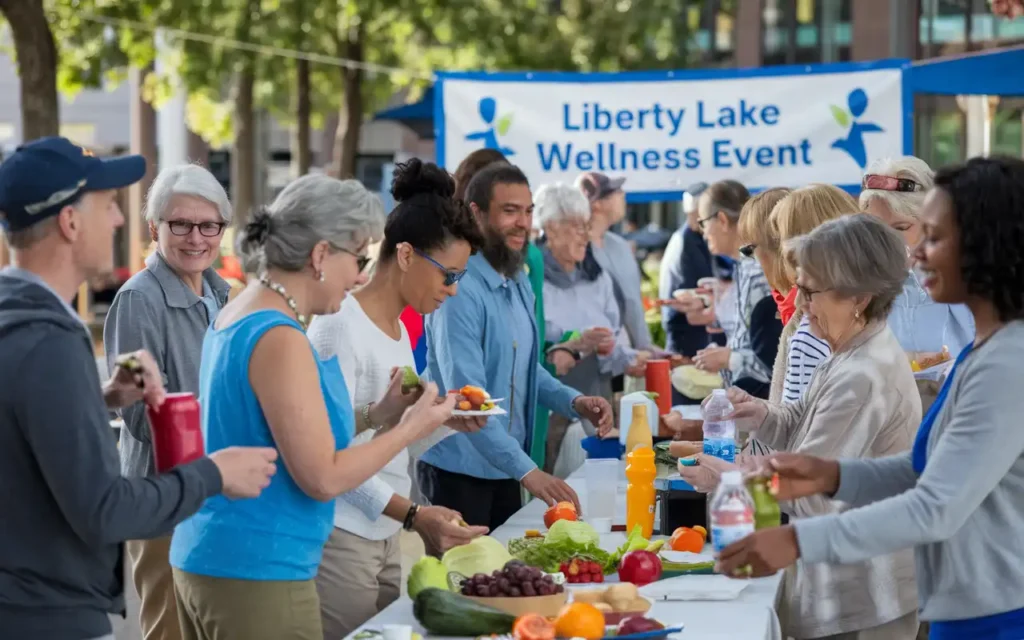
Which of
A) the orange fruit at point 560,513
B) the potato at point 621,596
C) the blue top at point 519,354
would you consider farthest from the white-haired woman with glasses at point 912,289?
the potato at point 621,596

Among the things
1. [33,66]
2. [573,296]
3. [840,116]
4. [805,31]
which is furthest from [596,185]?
[805,31]

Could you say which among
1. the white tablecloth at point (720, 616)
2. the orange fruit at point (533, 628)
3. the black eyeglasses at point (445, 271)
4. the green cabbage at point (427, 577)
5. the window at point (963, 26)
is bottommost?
the white tablecloth at point (720, 616)

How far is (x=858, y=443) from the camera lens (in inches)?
160

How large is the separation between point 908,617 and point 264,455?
6.66 feet

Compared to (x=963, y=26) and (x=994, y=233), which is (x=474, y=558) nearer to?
(x=994, y=233)

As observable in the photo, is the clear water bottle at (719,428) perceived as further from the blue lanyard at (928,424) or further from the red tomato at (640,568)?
the blue lanyard at (928,424)

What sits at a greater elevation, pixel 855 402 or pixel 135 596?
pixel 855 402

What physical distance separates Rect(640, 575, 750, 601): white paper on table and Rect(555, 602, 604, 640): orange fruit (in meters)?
0.55

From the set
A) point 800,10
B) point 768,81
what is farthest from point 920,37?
point 768,81

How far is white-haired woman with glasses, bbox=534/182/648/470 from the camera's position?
25.5ft

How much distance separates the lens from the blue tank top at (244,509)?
131 inches

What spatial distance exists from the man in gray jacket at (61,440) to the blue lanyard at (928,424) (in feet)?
4.67

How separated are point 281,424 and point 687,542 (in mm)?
1587

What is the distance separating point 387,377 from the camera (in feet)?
13.8
